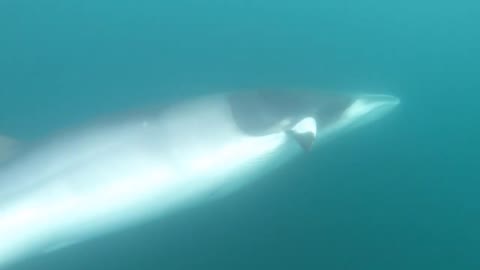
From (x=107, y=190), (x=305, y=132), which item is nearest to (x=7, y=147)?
(x=107, y=190)

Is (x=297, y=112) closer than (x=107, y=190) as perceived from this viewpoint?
No

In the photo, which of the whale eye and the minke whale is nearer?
the minke whale

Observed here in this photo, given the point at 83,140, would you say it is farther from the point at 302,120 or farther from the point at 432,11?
the point at 432,11

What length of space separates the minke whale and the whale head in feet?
0.03

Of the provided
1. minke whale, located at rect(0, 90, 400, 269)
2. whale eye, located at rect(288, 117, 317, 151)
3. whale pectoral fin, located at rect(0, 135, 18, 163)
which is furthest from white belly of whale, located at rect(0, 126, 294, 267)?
whale eye, located at rect(288, 117, 317, 151)

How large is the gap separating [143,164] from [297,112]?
1.62 meters

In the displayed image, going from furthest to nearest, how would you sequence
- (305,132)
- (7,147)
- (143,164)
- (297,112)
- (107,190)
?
(297,112) < (305,132) < (143,164) < (107,190) < (7,147)

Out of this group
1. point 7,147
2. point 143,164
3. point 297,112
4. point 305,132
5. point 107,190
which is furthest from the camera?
point 297,112

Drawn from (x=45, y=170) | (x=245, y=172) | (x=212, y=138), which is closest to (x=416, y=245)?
(x=245, y=172)

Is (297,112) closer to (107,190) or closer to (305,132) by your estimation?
(305,132)

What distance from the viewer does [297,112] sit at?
5148 mm

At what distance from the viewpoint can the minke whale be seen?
4.16 metres

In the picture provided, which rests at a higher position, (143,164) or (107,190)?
(143,164)

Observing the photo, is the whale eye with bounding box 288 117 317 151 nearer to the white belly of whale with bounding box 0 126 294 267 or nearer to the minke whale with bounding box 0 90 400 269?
the minke whale with bounding box 0 90 400 269
